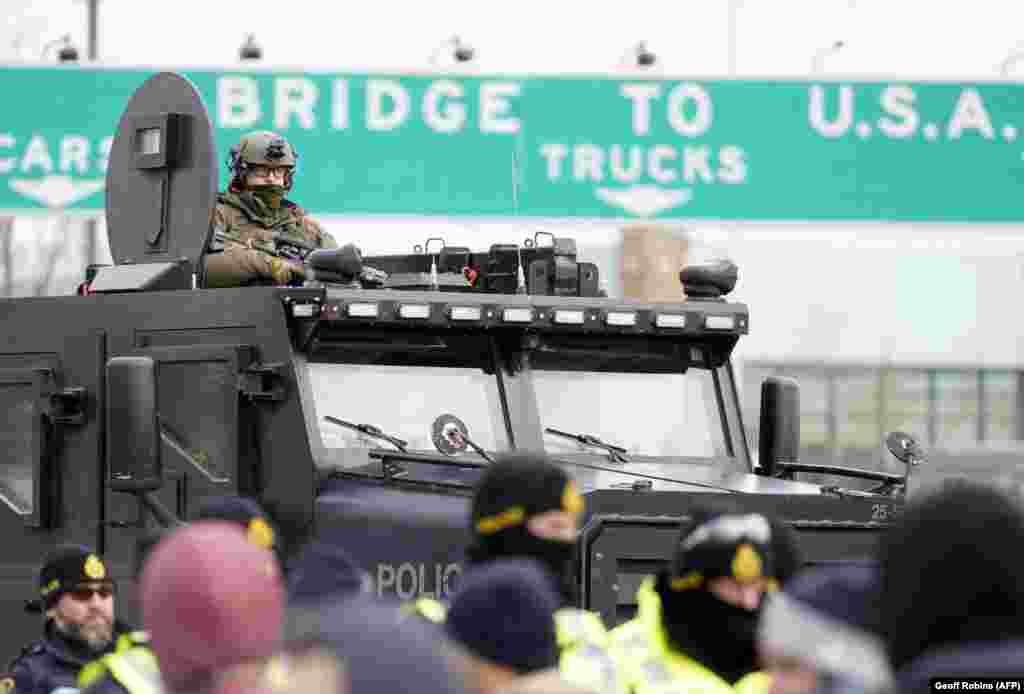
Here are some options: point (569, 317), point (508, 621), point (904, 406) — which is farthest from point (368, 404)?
point (904, 406)

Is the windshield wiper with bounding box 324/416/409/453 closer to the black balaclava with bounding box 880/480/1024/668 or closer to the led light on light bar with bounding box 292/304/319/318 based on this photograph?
the led light on light bar with bounding box 292/304/319/318

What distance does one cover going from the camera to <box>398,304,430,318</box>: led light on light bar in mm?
8703

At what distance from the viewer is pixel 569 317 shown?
29.8 ft

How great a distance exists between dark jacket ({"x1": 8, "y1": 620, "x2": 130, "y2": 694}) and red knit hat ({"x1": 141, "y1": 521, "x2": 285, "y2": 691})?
143 inches

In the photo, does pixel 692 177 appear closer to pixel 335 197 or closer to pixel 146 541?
pixel 335 197

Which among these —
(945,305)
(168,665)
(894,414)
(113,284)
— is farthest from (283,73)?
(894,414)

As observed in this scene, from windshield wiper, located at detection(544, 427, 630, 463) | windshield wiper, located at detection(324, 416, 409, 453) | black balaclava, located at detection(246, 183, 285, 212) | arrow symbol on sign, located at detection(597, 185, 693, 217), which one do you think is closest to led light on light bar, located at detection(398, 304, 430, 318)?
windshield wiper, located at detection(324, 416, 409, 453)

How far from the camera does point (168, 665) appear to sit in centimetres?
361

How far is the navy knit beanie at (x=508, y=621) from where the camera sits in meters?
4.05

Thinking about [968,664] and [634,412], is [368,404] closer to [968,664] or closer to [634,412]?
[634,412]

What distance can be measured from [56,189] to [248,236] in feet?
21.0

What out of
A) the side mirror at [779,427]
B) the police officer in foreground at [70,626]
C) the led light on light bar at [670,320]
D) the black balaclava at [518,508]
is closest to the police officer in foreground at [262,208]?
the led light on light bar at [670,320]

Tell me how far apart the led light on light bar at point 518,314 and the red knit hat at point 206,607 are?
5336mm

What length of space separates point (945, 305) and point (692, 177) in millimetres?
31167
